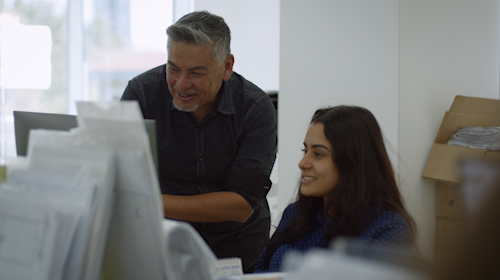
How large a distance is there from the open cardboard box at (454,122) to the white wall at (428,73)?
82 mm

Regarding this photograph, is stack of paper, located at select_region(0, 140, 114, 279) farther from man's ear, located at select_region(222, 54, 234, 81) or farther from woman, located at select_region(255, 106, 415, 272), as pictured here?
man's ear, located at select_region(222, 54, 234, 81)

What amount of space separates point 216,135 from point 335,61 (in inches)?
58.7

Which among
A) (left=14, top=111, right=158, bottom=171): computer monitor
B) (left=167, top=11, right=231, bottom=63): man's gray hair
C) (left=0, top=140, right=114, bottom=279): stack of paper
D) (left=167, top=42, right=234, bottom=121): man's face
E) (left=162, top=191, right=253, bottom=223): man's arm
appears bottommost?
(left=162, top=191, right=253, bottom=223): man's arm

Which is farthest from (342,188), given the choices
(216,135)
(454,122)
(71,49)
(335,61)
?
(71,49)

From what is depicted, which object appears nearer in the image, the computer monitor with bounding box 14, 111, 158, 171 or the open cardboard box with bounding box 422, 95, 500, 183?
the computer monitor with bounding box 14, 111, 158, 171

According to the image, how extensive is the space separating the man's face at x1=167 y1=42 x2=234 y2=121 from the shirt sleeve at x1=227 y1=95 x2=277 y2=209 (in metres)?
0.19

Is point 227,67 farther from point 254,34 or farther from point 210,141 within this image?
point 254,34

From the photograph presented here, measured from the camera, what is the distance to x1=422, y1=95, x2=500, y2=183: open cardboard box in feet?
8.98

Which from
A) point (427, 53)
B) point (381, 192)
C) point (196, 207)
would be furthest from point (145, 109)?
point (427, 53)

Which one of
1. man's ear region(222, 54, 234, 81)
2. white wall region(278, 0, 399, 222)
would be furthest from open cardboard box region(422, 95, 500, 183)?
man's ear region(222, 54, 234, 81)

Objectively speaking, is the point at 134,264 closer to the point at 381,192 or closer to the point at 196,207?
the point at 196,207

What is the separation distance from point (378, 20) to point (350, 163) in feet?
5.96

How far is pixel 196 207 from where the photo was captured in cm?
135

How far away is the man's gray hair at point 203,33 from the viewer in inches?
55.8
